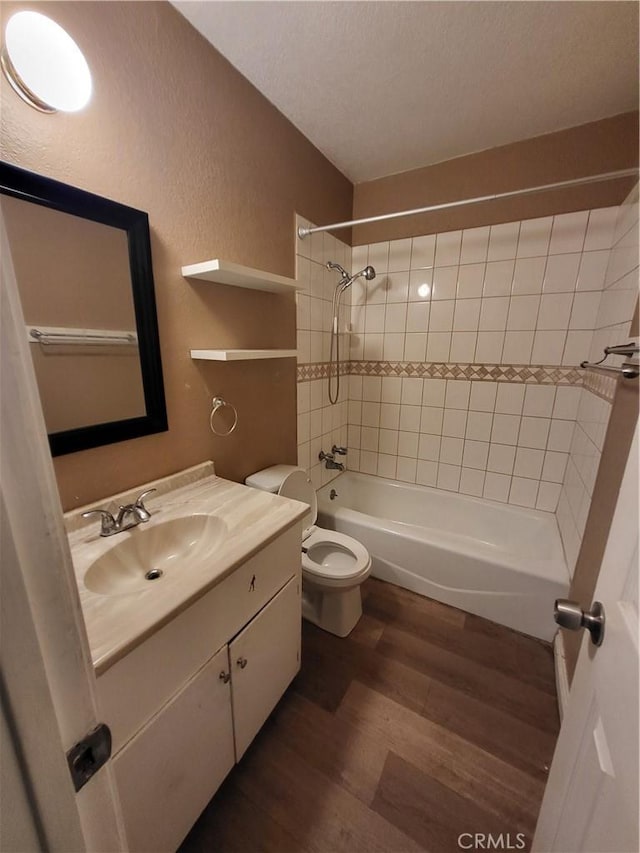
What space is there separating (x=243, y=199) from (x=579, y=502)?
2.07 m

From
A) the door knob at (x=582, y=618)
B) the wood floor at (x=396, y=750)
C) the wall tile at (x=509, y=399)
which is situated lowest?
the wood floor at (x=396, y=750)

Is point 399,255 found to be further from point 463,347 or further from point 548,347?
point 548,347

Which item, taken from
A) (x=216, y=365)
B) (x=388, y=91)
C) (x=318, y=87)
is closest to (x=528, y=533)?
(x=216, y=365)

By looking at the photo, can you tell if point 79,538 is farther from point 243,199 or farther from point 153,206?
point 243,199

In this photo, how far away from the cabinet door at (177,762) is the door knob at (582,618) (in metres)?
0.84

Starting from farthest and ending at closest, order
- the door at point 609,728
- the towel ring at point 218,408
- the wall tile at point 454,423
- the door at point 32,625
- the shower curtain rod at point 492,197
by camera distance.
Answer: the wall tile at point 454,423 → the towel ring at point 218,408 → the shower curtain rod at point 492,197 → the door at point 609,728 → the door at point 32,625

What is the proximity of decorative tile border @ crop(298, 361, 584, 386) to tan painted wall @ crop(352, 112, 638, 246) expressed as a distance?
822 millimetres

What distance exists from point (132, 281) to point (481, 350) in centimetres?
191

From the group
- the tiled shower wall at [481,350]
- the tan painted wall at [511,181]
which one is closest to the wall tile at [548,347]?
the tiled shower wall at [481,350]

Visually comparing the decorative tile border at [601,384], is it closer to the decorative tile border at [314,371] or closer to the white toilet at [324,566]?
the white toilet at [324,566]

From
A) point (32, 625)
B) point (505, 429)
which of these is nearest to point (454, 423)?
point (505, 429)

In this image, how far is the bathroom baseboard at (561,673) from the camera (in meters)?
1.30

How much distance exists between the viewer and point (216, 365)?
1.42 m

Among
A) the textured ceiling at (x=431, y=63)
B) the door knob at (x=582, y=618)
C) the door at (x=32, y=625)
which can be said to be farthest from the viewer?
the textured ceiling at (x=431, y=63)
